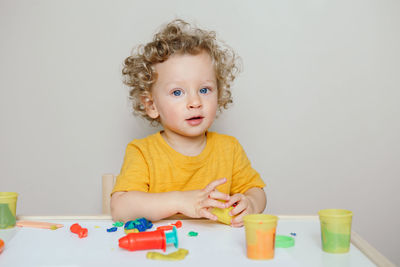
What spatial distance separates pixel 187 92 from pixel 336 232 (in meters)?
0.57

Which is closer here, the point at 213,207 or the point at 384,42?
the point at 213,207

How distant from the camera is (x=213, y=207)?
35.6 inches

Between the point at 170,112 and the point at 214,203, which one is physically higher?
the point at 170,112

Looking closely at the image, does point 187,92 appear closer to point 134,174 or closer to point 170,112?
point 170,112

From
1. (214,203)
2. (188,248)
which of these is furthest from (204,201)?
(188,248)

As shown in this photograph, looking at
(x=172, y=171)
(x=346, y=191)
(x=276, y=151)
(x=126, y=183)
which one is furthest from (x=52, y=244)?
(x=346, y=191)

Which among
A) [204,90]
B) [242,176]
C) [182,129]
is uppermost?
[204,90]

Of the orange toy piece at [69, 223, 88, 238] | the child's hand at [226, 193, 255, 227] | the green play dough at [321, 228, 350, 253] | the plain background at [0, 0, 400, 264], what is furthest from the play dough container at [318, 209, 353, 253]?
the plain background at [0, 0, 400, 264]

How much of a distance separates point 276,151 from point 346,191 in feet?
0.96

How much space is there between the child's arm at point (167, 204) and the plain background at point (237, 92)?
54 centimetres

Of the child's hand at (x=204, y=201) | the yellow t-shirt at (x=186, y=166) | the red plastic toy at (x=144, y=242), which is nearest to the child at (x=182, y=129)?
the yellow t-shirt at (x=186, y=166)

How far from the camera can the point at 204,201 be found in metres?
0.89

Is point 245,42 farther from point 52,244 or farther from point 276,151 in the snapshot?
point 52,244

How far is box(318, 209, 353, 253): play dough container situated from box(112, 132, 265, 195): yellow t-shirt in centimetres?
49
